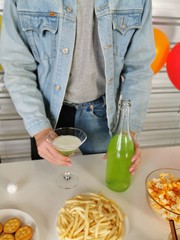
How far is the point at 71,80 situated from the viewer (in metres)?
1.33

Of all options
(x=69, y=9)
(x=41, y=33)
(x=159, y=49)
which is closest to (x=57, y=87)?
(x=41, y=33)

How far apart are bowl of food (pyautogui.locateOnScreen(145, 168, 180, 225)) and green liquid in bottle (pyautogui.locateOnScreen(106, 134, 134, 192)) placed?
10cm

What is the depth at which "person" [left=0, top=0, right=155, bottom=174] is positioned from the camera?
3.85 ft

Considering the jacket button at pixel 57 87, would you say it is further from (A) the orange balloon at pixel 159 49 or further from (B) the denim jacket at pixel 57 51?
(A) the orange balloon at pixel 159 49

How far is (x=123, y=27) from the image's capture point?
4.18ft

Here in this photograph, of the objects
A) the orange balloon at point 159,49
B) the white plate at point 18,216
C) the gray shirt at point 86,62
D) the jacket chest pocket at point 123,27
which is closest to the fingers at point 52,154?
the white plate at point 18,216

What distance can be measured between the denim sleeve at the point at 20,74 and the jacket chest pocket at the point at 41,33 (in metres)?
0.04

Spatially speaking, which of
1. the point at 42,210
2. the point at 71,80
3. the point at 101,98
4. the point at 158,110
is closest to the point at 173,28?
the point at 158,110

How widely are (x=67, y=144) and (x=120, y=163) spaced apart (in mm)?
244

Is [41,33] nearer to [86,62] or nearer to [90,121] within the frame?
[86,62]

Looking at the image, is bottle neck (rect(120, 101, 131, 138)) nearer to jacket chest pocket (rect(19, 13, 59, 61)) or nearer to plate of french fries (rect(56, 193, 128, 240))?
plate of french fries (rect(56, 193, 128, 240))

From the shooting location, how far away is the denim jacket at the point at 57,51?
3.86ft

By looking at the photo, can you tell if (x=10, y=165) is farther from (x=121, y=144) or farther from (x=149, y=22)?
(x=149, y=22)

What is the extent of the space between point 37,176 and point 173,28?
5.97 feet
